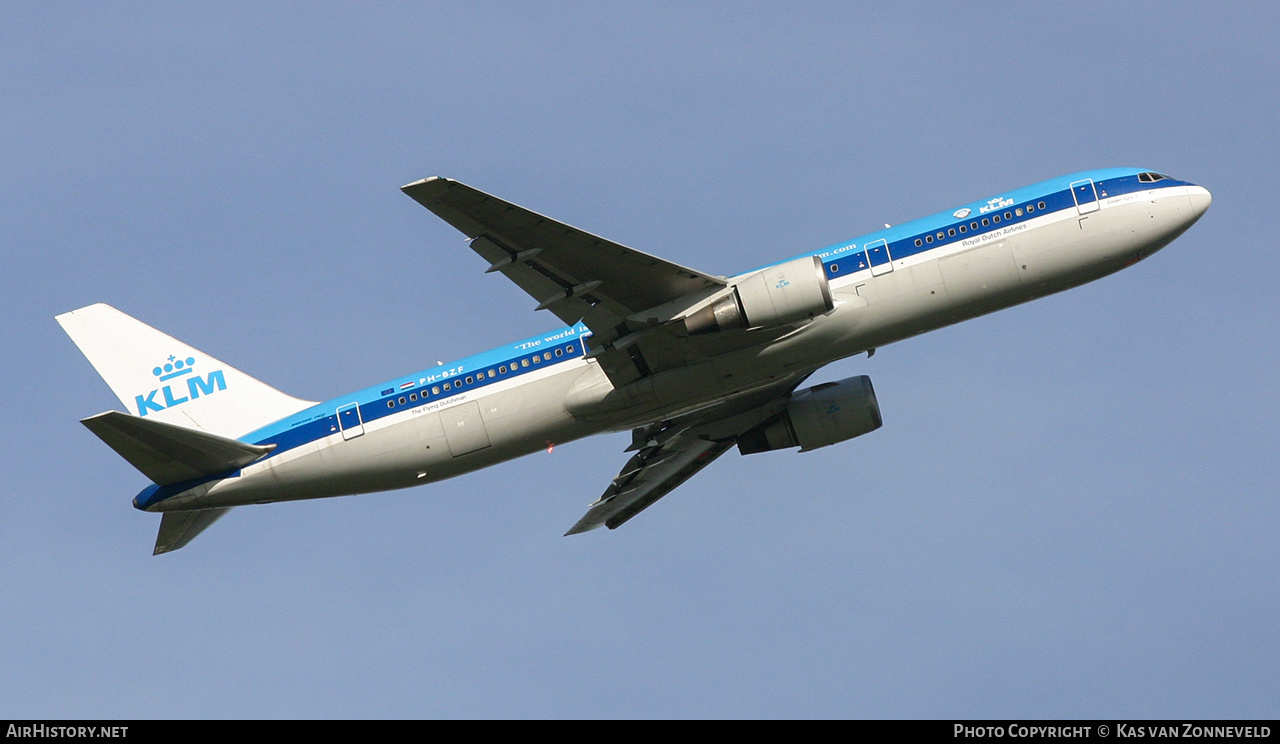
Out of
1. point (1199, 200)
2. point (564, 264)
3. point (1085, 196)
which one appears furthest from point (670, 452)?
point (1199, 200)

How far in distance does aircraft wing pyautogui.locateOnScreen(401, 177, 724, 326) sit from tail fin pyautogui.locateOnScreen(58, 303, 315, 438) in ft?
34.4

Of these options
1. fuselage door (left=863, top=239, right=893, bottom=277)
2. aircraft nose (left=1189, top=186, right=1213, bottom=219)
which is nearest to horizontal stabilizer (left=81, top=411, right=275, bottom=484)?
fuselage door (left=863, top=239, right=893, bottom=277)

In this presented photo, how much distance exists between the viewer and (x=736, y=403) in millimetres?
45344

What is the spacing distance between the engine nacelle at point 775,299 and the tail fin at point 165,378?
49.2 feet

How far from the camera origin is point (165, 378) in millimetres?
44719

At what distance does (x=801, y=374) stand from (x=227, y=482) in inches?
743

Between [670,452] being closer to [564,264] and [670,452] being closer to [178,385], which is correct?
[564,264]

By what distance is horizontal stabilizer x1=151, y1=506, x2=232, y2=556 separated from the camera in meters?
42.5

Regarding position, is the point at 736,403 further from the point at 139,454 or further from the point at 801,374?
the point at 139,454

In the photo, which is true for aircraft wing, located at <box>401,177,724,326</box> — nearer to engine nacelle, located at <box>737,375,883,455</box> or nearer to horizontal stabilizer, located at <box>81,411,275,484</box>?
engine nacelle, located at <box>737,375,883,455</box>

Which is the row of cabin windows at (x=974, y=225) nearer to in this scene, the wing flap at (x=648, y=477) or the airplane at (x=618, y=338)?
the airplane at (x=618, y=338)

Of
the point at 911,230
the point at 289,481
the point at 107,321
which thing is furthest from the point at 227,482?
the point at 911,230

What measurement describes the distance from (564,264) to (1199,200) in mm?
19979
